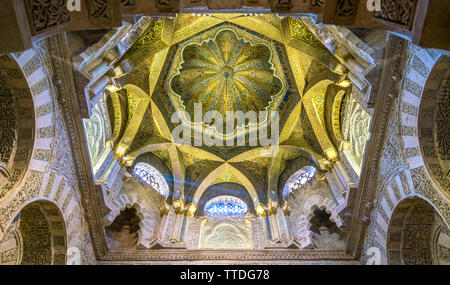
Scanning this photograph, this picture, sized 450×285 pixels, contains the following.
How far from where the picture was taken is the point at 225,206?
36.5 ft

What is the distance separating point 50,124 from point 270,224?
21.0 ft

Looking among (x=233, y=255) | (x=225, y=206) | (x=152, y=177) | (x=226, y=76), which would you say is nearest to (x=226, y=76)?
(x=226, y=76)

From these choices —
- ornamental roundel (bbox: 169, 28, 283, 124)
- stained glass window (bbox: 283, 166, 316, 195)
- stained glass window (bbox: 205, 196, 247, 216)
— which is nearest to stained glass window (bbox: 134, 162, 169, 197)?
stained glass window (bbox: 205, 196, 247, 216)

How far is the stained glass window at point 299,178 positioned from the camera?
10.4 metres

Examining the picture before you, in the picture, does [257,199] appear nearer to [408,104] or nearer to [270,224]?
[270,224]

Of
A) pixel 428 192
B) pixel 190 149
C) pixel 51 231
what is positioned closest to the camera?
pixel 428 192

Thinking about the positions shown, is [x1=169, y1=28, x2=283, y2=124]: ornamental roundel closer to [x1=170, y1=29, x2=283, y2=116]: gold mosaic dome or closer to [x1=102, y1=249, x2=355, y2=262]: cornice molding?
[x1=170, y1=29, x2=283, y2=116]: gold mosaic dome

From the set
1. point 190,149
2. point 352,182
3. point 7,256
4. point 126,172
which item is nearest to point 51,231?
point 7,256

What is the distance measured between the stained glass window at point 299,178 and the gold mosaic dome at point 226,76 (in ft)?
10.3

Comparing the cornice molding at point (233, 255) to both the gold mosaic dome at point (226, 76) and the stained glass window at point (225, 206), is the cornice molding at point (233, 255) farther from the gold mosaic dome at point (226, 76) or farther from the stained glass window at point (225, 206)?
the gold mosaic dome at point (226, 76)

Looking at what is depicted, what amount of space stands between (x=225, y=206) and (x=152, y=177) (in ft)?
8.68

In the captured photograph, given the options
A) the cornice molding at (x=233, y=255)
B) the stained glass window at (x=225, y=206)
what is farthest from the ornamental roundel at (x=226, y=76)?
the cornice molding at (x=233, y=255)

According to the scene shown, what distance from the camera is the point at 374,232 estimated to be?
749 centimetres

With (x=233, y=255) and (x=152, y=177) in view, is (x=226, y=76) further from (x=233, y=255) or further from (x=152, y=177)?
(x=233, y=255)
